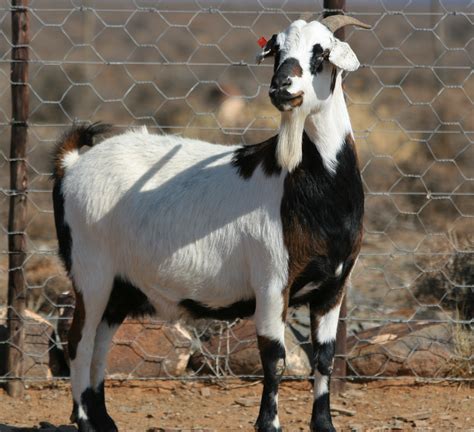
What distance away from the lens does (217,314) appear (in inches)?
199

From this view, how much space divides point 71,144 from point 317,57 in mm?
1521

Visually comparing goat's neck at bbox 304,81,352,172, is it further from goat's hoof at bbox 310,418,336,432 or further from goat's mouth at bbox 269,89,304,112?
goat's hoof at bbox 310,418,336,432

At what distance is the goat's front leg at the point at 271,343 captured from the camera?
468 cm

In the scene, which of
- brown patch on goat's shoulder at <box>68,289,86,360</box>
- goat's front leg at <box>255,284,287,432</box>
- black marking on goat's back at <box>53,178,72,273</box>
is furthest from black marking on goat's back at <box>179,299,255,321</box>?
black marking on goat's back at <box>53,178,72,273</box>

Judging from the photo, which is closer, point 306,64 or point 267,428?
point 306,64

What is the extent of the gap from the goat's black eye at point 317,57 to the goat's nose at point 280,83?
0.19m

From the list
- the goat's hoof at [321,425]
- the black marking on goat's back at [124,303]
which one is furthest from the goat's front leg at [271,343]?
the black marking on goat's back at [124,303]

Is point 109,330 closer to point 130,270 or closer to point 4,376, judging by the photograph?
point 130,270

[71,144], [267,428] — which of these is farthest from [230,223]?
[71,144]

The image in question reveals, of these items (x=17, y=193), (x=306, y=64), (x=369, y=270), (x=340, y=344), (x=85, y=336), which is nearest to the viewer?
(x=306, y=64)

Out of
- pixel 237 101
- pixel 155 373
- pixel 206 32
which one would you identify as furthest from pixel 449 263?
pixel 206 32

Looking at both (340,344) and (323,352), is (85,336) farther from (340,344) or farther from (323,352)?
(340,344)

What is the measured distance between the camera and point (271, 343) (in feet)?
15.6

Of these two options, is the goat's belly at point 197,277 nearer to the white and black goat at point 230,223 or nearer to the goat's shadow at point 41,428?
the white and black goat at point 230,223
